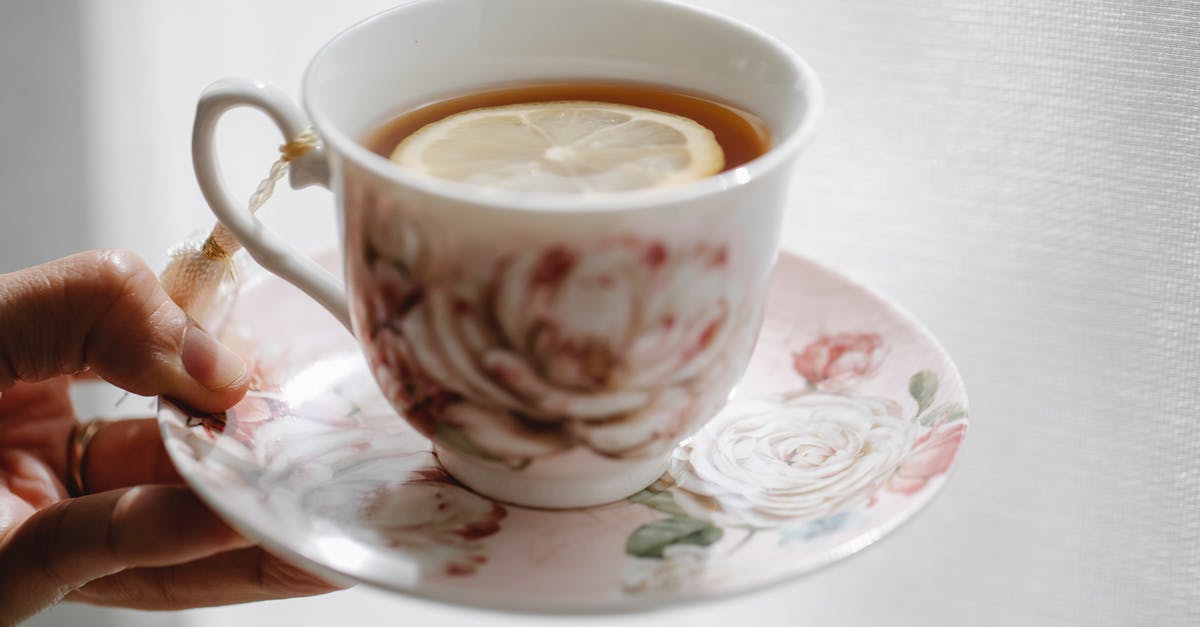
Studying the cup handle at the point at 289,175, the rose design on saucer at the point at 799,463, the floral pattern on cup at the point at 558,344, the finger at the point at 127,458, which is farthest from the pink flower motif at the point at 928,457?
the finger at the point at 127,458

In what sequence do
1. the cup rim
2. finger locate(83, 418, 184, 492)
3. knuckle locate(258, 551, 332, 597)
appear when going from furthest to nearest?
finger locate(83, 418, 184, 492), knuckle locate(258, 551, 332, 597), the cup rim

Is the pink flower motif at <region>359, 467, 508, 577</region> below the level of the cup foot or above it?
below

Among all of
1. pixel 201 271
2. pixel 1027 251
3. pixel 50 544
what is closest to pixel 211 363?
pixel 201 271

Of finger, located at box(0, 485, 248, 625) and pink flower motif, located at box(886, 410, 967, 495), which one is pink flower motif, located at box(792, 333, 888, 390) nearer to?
pink flower motif, located at box(886, 410, 967, 495)

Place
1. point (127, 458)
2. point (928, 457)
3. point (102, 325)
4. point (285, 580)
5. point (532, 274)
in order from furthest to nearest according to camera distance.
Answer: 1. point (127, 458)
2. point (285, 580)
3. point (102, 325)
4. point (928, 457)
5. point (532, 274)

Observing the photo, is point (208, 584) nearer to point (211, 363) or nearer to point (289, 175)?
point (211, 363)

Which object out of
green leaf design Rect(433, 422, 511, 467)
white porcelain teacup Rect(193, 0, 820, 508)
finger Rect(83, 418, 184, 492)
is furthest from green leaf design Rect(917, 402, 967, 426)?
finger Rect(83, 418, 184, 492)
